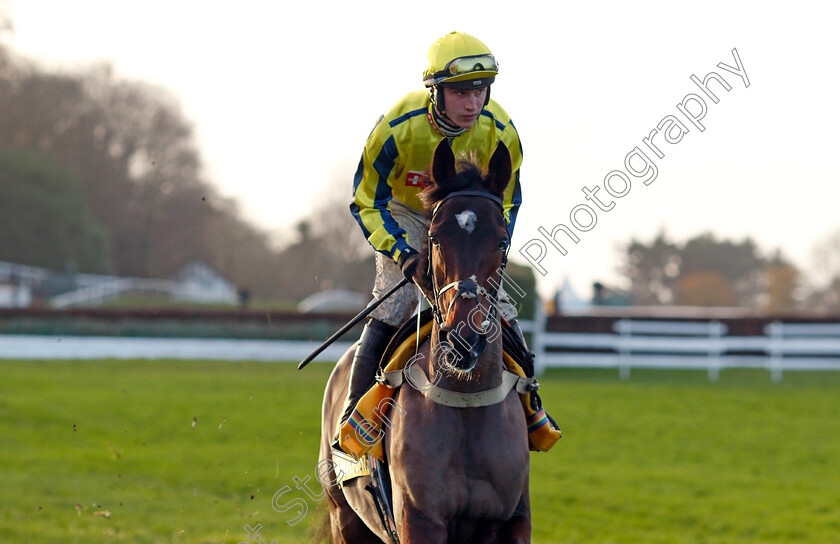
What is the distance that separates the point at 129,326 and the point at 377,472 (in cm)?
2057

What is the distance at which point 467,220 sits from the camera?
11.5 ft

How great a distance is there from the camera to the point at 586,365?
20844mm

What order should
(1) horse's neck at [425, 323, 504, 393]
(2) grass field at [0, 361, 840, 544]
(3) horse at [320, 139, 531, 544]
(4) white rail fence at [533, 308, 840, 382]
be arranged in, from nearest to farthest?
(3) horse at [320, 139, 531, 544] → (1) horse's neck at [425, 323, 504, 393] → (2) grass field at [0, 361, 840, 544] → (4) white rail fence at [533, 308, 840, 382]

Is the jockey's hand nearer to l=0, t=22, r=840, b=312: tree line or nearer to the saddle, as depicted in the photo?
the saddle

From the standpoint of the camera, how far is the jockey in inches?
160

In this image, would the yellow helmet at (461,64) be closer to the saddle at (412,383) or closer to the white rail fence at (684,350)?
the saddle at (412,383)

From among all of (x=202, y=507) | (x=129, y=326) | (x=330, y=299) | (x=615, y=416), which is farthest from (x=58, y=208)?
(x=202, y=507)

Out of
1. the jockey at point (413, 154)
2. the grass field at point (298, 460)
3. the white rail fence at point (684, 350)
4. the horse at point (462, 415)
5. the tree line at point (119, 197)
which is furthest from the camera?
the tree line at point (119, 197)

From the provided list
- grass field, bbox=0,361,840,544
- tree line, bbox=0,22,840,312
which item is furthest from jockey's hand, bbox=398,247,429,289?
tree line, bbox=0,22,840,312

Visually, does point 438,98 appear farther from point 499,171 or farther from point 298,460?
point 298,460

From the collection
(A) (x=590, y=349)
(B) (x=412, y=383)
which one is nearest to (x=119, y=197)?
(A) (x=590, y=349)

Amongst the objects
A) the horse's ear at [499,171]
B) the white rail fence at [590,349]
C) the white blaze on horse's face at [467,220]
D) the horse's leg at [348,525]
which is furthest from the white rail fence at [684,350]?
the white blaze on horse's face at [467,220]

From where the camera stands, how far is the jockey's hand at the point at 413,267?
3.73 meters

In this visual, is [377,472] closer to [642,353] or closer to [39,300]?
[642,353]
